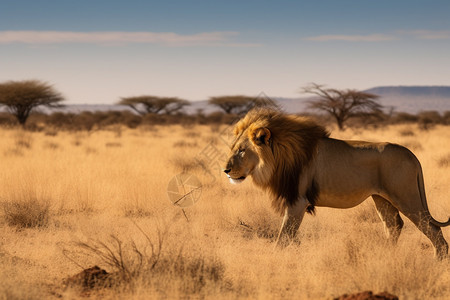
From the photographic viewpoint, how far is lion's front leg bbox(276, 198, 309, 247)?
19.1ft

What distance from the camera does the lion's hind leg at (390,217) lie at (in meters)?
6.25

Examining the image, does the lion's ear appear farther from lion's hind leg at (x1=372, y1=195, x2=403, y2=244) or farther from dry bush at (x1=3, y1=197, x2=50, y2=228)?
dry bush at (x1=3, y1=197, x2=50, y2=228)

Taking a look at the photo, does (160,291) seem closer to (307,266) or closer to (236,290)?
(236,290)

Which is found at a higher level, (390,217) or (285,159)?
(285,159)

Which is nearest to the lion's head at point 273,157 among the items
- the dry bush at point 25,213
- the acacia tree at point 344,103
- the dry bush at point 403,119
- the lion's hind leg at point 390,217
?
the lion's hind leg at point 390,217

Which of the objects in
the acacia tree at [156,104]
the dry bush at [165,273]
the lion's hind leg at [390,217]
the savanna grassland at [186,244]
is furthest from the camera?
the acacia tree at [156,104]

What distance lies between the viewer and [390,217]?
6285 mm

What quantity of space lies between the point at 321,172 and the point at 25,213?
180 inches

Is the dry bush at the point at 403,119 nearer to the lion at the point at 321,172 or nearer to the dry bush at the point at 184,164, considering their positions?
the dry bush at the point at 184,164

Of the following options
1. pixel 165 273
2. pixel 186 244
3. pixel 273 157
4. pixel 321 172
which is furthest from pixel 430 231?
pixel 165 273

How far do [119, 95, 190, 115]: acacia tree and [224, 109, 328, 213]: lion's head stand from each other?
66.3 m

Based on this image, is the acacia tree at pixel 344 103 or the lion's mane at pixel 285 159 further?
A: the acacia tree at pixel 344 103

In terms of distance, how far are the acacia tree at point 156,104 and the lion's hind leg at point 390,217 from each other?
66.3 m

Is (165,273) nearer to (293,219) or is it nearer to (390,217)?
(293,219)
